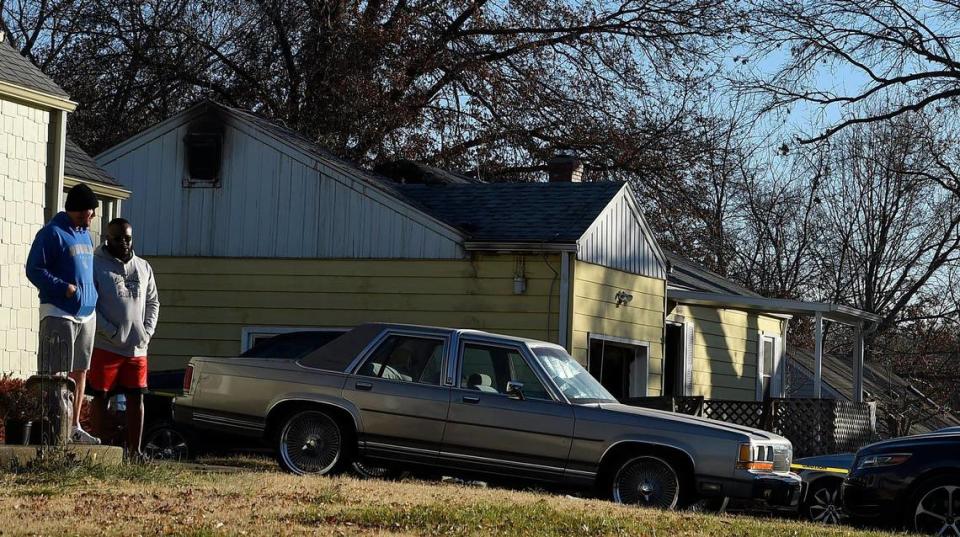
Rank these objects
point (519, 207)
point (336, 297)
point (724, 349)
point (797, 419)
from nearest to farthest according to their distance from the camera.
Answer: point (336, 297) → point (519, 207) → point (797, 419) → point (724, 349)

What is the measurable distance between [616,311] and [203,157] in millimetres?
5962

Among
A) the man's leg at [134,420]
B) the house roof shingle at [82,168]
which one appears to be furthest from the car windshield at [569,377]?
the house roof shingle at [82,168]

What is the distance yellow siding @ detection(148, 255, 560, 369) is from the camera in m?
17.6

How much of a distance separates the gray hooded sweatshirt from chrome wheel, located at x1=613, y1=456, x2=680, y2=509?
4042mm

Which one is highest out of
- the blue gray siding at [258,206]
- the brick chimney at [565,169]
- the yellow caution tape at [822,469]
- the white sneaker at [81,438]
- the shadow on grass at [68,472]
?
the brick chimney at [565,169]

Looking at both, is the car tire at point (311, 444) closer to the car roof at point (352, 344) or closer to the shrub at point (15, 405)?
the car roof at point (352, 344)

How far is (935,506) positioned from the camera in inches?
459

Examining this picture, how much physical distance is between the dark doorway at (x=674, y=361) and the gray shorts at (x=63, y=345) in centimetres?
1337

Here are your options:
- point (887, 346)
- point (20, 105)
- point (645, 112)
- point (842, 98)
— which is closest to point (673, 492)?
point (20, 105)

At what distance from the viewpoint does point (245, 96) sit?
29.1 m

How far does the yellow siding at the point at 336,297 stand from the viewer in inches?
691

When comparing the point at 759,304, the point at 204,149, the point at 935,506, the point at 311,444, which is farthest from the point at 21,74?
the point at 759,304

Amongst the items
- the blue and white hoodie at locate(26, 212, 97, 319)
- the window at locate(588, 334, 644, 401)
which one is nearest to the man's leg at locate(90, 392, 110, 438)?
the blue and white hoodie at locate(26, 212, 97, 319)

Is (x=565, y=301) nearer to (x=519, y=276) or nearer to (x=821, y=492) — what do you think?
(x=519, y=276)
